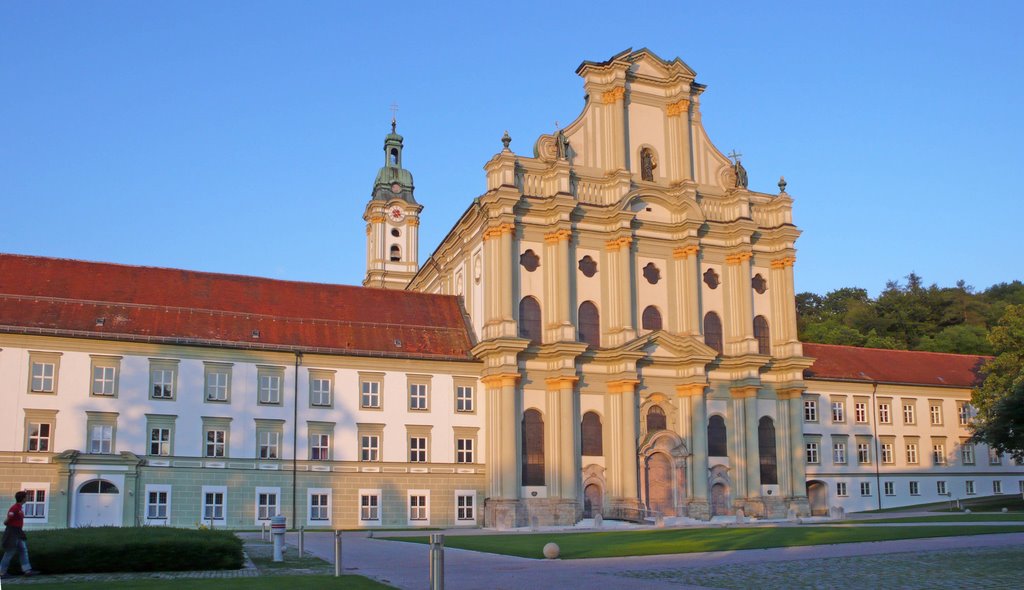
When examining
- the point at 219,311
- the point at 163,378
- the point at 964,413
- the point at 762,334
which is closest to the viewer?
the point at 163,378

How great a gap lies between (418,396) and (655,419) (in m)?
12.5

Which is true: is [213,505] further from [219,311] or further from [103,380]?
[219,311]

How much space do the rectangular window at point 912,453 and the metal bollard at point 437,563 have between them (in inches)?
2104

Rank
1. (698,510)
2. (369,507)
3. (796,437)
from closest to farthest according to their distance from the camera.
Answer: (369,507) < (698,510) < (796,437)

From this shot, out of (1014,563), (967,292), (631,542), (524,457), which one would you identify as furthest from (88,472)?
(967,292)

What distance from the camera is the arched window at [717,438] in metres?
51.4

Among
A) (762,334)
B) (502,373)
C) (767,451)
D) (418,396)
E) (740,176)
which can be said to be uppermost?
(740,176)

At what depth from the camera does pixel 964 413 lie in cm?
6334

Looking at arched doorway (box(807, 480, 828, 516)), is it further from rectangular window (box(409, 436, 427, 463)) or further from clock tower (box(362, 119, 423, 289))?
clock tower (box(362, 119, 423, 289))

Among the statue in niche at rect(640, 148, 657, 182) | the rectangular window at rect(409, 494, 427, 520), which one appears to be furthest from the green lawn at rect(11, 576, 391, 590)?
the statue in niche at rect(640, 148, 657, 182)

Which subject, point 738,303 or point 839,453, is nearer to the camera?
point 738,303

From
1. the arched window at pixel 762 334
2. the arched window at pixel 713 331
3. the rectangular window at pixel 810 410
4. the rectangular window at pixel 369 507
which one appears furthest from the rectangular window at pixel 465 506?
the rectangular window at pixel 810 410

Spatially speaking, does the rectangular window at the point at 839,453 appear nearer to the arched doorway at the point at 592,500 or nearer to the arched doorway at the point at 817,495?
the arched doorway at the point at 817,495

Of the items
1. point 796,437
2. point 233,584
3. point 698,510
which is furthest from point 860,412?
point 233,584
